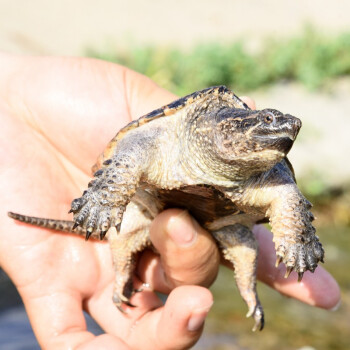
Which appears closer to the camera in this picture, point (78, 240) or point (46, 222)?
point (46, 222)

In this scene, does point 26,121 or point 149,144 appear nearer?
point 149,144

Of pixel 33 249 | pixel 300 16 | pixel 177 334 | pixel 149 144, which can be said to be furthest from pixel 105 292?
pixel 300 16

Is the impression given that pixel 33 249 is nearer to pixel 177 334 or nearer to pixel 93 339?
pixel 93 339

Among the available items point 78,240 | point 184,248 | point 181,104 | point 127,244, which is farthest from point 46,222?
point 181,104

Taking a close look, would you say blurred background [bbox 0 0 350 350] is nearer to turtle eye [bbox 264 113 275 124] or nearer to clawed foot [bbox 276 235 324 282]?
clawed foot [bbox 276 235 324 282]

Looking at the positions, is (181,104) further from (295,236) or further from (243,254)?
(243,254)

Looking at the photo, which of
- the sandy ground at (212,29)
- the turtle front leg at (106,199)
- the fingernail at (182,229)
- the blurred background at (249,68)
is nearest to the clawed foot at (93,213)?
the turtle front leg at (106,199)
